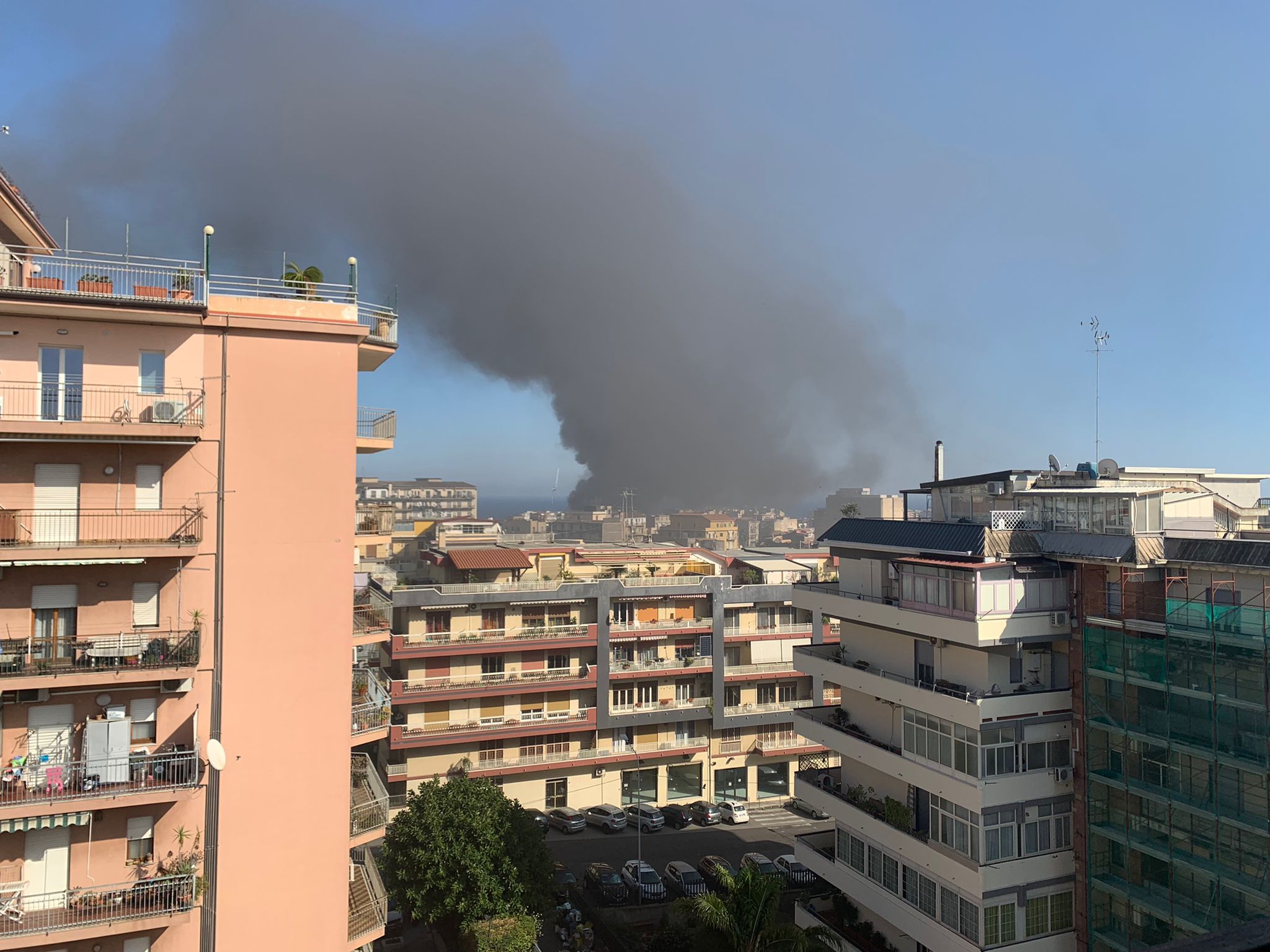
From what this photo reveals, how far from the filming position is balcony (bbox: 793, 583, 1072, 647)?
20.2m

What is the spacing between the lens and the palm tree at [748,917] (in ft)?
62.9

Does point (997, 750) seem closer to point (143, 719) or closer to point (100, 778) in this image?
point (143, 719)

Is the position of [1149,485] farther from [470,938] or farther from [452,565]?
[452,565]

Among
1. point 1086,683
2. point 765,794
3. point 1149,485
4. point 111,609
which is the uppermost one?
point 1149,485

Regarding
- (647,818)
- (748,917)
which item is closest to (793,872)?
(647,818)

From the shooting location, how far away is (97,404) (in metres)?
14.0

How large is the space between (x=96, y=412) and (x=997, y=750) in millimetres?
20647

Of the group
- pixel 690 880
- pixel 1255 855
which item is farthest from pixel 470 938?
pixel 1255 855

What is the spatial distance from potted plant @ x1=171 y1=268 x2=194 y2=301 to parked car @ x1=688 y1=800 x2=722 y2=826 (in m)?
34.4

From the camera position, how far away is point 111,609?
14227 millimetres

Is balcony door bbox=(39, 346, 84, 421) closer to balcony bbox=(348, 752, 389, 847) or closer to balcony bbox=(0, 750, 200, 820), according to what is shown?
balcony bbox=(0, 750, 200, 820)

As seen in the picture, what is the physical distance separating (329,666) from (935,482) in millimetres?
21209

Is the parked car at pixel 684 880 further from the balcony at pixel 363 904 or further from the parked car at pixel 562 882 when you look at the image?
the balcony at pixel 363 904

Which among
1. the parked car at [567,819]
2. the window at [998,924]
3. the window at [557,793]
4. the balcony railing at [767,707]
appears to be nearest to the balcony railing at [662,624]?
the balcony railing at [767,707]
